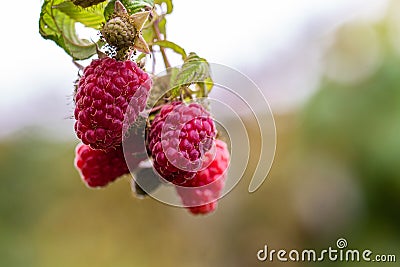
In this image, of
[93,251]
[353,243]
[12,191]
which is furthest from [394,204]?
[12,191]

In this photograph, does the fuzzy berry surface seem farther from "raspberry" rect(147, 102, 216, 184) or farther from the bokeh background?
the bokeh background

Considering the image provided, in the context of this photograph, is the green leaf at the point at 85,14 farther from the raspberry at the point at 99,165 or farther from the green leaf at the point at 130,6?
the raspberry at the point at 99,165

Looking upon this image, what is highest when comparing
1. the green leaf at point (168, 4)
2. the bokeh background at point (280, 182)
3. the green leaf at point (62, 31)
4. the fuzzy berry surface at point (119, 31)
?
A: the bokeh background at point (280, 182)

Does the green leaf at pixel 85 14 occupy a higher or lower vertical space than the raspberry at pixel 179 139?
higher

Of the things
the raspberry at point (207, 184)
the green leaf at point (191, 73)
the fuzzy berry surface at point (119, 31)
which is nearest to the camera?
the fuzzy berry surface at point (119, 31)

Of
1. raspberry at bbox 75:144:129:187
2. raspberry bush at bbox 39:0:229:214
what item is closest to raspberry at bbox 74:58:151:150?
raspberry bush at bbox 39:0:229:214

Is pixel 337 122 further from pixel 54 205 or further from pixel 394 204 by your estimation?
pixel 54 205

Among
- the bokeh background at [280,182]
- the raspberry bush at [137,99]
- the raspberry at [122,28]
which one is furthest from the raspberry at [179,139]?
the bokeh background at [280,182]
